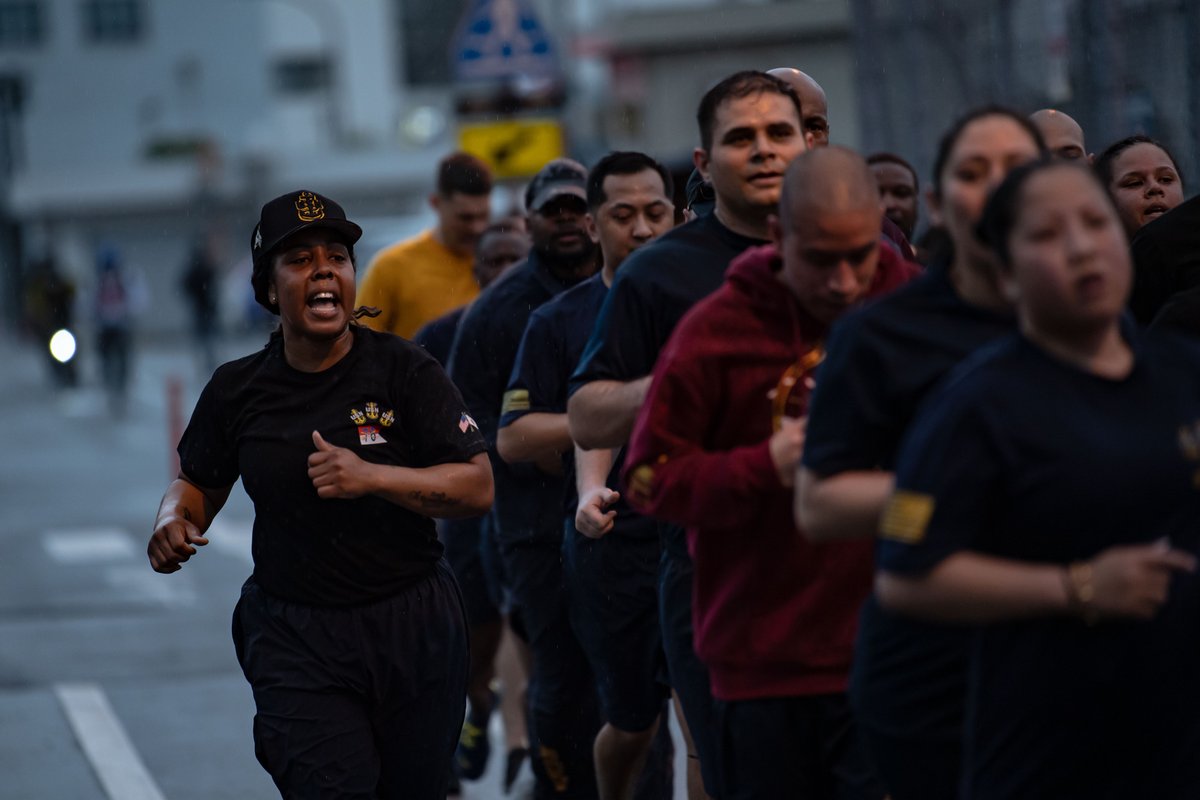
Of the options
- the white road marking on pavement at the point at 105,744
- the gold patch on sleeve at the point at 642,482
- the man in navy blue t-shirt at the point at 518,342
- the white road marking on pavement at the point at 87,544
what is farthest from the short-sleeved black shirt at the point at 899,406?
the white road marking on pavement at the point at 87,544

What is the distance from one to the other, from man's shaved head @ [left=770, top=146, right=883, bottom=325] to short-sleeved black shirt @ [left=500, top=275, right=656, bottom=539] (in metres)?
2.48

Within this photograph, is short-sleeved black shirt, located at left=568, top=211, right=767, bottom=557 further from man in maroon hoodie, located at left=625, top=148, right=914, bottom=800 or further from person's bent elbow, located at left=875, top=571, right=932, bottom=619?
person's bent elbow, located at left=875, top=571, right=932, bottom=619

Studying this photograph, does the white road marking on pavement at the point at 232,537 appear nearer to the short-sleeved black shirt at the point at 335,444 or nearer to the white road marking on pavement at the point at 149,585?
the white road marking on pavement at the point at 149,585

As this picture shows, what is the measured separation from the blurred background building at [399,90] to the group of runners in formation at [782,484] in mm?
4145

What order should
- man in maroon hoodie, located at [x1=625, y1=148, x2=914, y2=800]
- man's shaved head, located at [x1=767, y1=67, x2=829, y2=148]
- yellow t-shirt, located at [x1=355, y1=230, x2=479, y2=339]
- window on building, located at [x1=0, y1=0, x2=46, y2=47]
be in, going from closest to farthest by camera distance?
1. man in maroon hoodie, located at [x1=625, y1=148, x2=914, y2=800]
2. man's shaved head, located at [x1=767, y1=67, x2=829, y2=148]
3. yellow t-shirt, located at [x1=355, y1=230, x2=479, y2=339]
4. window on building, located at [x1=0, y1=0, x2=46, y2=47]

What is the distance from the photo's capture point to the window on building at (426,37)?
87.2m

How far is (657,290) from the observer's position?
5.11 metres

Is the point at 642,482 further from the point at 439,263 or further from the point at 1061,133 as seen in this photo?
the point at 439,263

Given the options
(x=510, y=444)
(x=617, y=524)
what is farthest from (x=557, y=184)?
(x=617, y=524)

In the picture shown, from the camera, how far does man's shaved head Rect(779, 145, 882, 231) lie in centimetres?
414

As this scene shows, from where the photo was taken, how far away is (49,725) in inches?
398

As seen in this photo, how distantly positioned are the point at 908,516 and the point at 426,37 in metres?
→ 88.6

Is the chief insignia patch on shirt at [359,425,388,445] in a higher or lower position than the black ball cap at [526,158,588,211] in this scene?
lower

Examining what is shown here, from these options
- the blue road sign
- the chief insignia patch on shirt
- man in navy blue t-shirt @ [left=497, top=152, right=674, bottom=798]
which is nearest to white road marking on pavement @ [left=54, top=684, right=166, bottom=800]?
man in navy blue t-shirt @ [left=497, top=152, right=674, bottom=798]
